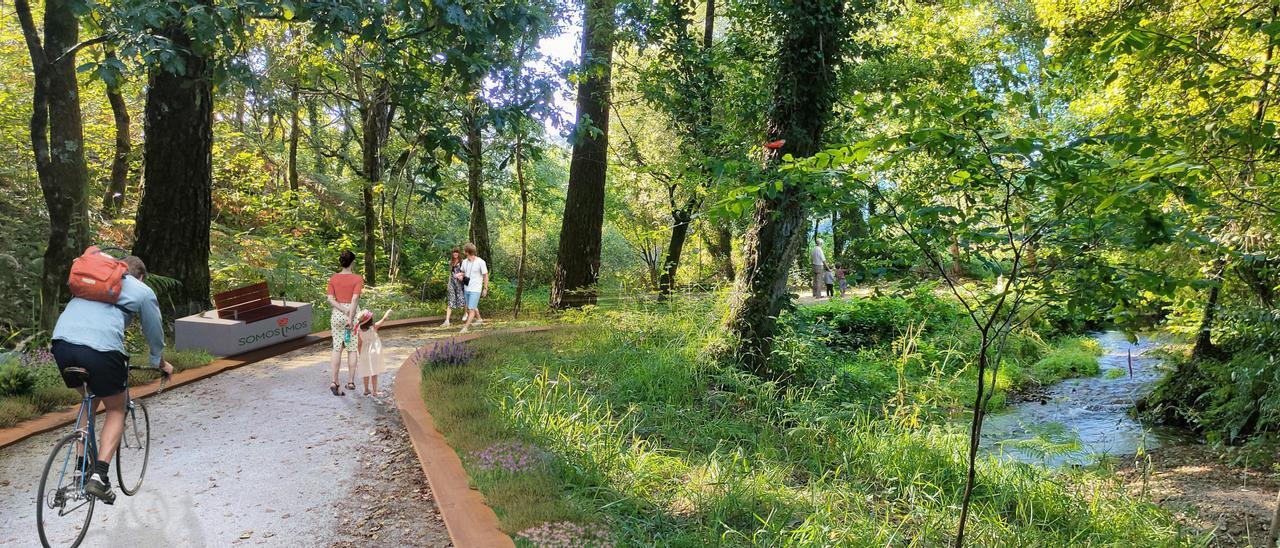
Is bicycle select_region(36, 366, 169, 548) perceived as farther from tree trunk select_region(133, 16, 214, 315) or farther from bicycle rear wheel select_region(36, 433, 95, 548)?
tree trunk select_region(133, 16, 214, 315)

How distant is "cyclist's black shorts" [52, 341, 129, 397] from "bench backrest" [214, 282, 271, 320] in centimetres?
563

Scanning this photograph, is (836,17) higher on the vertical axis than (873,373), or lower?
higher

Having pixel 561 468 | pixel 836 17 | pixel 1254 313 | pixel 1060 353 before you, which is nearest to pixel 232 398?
pixel 561 468

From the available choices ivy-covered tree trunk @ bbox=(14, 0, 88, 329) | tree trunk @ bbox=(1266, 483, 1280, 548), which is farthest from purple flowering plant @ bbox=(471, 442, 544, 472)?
ivy-covered tree trunk @ bbox=(14, 0, 88, 329)

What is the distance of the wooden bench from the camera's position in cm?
991

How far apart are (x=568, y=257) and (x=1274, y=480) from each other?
10468 millimetres

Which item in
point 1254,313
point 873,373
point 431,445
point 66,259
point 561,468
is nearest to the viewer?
point 561,468

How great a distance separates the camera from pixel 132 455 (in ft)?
19.4

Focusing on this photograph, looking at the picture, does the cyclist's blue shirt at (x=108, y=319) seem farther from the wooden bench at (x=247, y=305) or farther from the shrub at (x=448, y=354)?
the wooden bench at (x=247, y=305)

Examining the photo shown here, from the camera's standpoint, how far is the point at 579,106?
14.2 m

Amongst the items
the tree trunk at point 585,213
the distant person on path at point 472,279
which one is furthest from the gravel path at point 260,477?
the tree trunk at point 585,213

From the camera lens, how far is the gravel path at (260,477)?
183 inches

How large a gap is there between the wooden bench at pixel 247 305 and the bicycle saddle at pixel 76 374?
18.7 feet

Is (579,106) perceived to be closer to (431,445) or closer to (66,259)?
(66,259)
